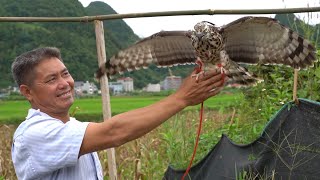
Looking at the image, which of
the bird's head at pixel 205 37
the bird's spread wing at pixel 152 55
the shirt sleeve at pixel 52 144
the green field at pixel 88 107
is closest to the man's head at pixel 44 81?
the shirt sleeve at pixel 52 144

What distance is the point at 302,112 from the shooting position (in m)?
3.37

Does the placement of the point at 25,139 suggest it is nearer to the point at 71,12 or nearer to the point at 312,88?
the point at 312,88

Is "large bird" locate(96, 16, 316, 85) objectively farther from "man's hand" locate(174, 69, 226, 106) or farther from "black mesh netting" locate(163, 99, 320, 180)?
"black mesh netting" locate(163, 99, 320, 180)

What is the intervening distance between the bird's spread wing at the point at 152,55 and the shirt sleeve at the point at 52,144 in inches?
37.8

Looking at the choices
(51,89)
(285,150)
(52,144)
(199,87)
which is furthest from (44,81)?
(285,150)

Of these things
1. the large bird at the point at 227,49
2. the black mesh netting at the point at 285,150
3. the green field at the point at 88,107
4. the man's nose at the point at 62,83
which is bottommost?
the green field at the point at 88,107

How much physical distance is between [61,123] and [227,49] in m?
1.33

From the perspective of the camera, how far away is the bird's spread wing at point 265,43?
288 centimetres

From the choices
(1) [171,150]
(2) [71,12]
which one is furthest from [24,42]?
(1) [171,150]

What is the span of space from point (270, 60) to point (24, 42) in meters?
33.5

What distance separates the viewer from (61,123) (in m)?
2.55

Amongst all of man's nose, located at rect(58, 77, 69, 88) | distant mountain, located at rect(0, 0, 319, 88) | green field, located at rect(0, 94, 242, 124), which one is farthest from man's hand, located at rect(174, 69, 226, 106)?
green field, located at rect(0, 94, 242, 124)

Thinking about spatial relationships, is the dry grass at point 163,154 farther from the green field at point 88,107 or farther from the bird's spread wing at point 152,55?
the green field at point 88,107

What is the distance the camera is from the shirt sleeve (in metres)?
2.45
